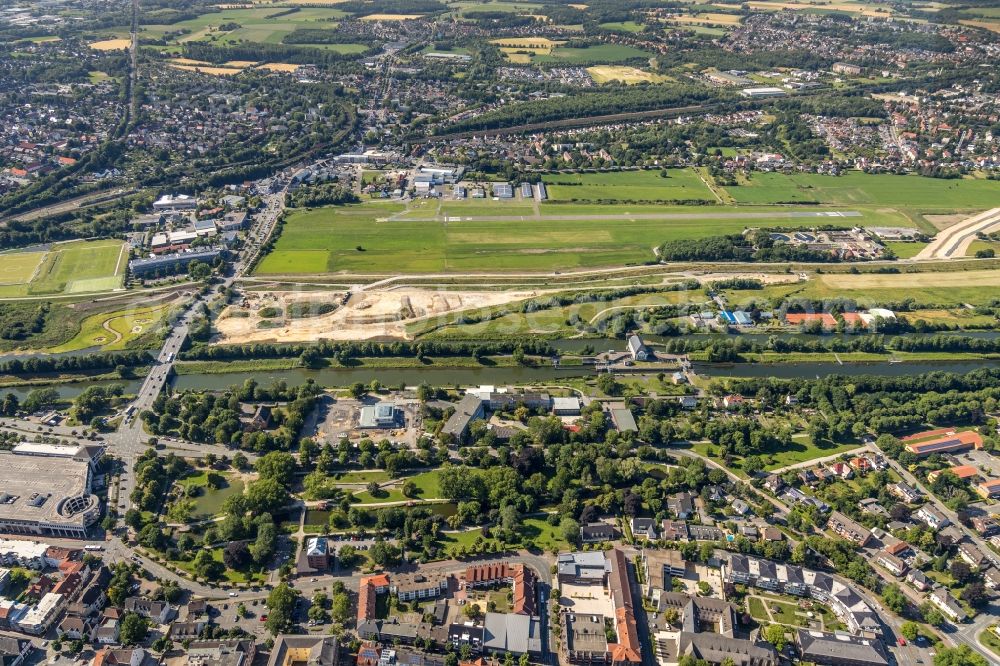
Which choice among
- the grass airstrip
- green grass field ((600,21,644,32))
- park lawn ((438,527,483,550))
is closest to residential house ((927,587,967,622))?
park lawn ((438,527,483,550))

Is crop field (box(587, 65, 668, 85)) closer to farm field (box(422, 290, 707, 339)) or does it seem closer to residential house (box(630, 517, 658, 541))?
farm field (box(422, 290, 707, 339))

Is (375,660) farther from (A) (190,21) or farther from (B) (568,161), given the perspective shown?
(A) (190,21)

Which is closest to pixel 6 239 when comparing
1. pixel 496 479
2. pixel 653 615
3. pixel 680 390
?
pixel 496 479

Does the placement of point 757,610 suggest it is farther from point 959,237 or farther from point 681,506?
point 959,237

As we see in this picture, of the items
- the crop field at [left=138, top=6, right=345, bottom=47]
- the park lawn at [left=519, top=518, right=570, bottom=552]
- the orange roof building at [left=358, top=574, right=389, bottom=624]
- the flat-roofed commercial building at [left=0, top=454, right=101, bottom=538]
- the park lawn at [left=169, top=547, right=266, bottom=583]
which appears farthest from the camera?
the crop field at [left=138, top=6, right=345, bottom=47]

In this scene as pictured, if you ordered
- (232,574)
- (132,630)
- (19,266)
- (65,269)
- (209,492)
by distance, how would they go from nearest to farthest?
(132,630)
(232,574)
(209,492)
(65,269)
(19,266)

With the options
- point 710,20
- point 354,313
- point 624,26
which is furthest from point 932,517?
point 710,20
